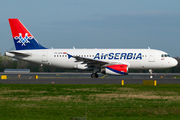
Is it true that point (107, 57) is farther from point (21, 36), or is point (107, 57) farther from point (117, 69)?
point (21, 36)

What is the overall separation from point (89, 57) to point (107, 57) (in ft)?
9.22

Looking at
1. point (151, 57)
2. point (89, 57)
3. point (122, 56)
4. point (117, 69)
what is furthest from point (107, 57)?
point (151, 57)

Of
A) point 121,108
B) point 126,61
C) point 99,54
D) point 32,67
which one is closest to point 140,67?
point 126,61

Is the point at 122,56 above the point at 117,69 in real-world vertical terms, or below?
above

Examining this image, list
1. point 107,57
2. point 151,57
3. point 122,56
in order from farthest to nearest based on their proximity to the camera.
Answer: point 107,57 < point 151,57 < point 122,56

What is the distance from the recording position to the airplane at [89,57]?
3866 centimetres

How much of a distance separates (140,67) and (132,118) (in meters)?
29.5

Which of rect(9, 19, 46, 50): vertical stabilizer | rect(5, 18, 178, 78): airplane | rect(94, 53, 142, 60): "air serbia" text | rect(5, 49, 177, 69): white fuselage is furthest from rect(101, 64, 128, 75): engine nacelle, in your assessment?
rect(9, 19, 46, 50): vertical stabilizer

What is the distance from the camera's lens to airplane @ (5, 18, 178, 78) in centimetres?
3866

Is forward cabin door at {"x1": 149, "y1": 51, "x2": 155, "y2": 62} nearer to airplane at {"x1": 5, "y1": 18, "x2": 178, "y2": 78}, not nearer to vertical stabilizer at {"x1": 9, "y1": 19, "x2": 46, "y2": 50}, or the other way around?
airplane at {"x1": 5, "y1": 18, "x2": 178, "y2": 78}

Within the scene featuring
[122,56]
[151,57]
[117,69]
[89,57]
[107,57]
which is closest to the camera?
[117,69]

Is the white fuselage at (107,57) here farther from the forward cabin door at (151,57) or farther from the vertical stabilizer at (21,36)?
the vertical stabilizer at (21,36)

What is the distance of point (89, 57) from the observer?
4031 cm

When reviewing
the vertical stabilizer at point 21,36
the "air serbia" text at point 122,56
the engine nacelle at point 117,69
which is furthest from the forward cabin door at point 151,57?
the vertical stabilizer at point 21,36
